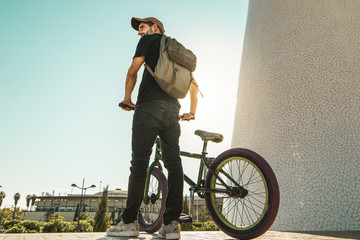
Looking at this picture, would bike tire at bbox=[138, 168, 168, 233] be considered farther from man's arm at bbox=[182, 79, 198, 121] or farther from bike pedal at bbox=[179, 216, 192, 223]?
man's arm at bbox=[182, 79, 198, 121]

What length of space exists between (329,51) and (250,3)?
2.88m

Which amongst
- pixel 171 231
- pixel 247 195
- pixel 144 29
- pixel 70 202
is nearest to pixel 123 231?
pixel 171 231

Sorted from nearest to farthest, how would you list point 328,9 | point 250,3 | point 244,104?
point 328,9 < point 244,104 < point 250,3

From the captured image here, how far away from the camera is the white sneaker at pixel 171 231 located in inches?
75.9

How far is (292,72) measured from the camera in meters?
5.07

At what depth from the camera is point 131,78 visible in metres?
2.11

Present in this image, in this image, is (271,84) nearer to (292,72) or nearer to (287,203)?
(292,72)

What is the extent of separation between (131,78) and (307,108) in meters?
3.69

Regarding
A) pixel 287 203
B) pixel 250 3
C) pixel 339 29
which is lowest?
pixel 287 203

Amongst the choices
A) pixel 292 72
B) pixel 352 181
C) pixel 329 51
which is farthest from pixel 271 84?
pixel 352 181

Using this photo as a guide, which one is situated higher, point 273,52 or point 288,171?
point 273,52

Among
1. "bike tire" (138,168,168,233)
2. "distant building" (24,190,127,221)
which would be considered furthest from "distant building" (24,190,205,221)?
"bike tire" (138,168,168,233)

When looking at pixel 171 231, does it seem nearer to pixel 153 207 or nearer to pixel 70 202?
pixel 153 207

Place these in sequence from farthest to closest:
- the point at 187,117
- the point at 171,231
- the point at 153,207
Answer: the point at 153,207
the point at 187,117
the point at 171,231
